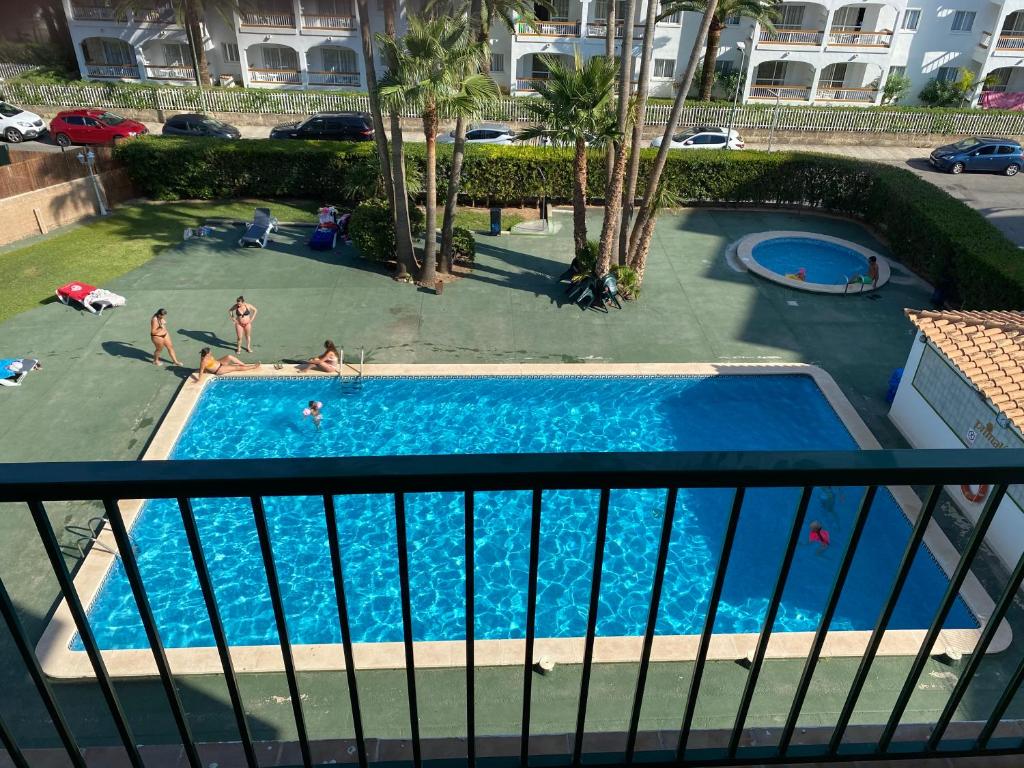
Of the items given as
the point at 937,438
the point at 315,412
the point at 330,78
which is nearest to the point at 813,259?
the point at 937,438

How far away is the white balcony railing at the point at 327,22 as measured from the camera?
36.7m

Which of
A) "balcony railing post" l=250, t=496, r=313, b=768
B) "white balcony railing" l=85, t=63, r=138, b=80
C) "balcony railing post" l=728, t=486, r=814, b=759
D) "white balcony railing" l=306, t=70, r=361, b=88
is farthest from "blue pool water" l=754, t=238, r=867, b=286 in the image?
"white balcony railing" l=85, t=63, r=138, b=80

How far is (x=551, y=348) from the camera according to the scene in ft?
52.3

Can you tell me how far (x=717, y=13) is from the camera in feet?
96.4

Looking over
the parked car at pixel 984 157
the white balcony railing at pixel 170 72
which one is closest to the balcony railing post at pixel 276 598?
the parked car at pixel 984 157

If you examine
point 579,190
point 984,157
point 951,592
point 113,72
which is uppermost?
point 951,592

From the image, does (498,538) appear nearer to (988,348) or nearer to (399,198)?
(988,348)

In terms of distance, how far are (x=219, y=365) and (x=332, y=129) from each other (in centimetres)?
1655

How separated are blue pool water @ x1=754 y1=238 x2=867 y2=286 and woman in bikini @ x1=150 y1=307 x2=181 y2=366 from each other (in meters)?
15.4

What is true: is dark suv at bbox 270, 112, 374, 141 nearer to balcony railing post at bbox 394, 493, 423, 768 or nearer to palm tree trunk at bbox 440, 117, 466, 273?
palm tree trunk at bbox 440, 117, 466, 273

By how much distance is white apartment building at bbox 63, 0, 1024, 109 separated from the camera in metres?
36.2

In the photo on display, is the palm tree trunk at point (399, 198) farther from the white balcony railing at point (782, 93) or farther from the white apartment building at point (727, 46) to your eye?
the white balcony railing at point (782, 93)

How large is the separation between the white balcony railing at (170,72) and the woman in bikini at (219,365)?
28.3m

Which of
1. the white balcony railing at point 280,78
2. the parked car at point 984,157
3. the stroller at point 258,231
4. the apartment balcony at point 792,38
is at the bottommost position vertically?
the stroller at point 258,231
